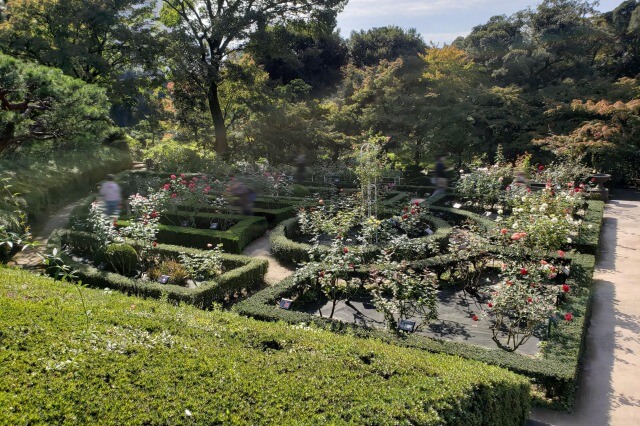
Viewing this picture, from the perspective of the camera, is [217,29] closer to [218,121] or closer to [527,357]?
[218,121]

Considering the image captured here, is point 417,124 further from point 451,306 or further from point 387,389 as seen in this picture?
point 387,389

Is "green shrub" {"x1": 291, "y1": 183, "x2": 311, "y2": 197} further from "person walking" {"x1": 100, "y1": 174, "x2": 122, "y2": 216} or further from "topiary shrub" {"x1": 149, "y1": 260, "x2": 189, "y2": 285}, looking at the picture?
"topiary shrub" {"x1": 149, "y1": 260, "x2": 189, "y2": 285}

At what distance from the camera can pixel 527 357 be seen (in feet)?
15.9

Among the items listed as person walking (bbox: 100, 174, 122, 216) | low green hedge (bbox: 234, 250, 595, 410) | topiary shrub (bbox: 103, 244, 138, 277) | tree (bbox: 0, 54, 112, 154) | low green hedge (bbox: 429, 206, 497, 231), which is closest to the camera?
low green hedge (bbox: 234, 250, 595, 410)

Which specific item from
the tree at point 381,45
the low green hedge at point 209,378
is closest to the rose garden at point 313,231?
the low green hedge at point 209,378

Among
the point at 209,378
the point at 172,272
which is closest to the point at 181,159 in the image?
the point at 172,272

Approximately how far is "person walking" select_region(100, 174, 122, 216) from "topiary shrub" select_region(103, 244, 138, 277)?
4.39 metres

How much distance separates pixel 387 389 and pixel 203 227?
8.68m

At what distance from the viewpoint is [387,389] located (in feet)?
A: 9.14

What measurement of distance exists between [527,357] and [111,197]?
11989 millimetres

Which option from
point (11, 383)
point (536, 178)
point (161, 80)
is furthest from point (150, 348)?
point (161, 80)

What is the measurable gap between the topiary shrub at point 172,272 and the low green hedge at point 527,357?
1807 millimetres

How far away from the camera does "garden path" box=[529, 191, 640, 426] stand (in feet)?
14.2

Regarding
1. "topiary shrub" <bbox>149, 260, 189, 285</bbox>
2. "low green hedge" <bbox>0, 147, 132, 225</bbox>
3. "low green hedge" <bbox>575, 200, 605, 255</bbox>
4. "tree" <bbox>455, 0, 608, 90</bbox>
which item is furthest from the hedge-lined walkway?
"tree" <bbox>455, 0, 608, 90</bbox>
